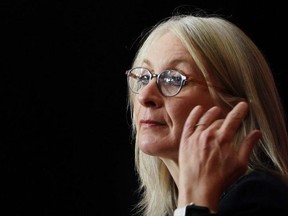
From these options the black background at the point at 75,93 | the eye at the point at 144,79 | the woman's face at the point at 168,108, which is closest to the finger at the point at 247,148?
the woman's face at the point at 168,108

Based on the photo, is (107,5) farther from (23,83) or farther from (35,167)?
(35,167)

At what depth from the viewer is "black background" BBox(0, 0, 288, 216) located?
7.98 feet

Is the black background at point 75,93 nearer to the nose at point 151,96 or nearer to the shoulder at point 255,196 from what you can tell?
the nose at point 151,96

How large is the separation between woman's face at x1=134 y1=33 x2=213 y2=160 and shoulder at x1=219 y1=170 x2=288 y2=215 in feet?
0.91

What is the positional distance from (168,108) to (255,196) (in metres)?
0.40

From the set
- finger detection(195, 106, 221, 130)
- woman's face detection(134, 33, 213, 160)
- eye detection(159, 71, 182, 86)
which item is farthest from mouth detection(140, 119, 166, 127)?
finger detection(195, 106, 221, 130)

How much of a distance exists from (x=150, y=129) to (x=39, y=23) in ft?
3.68

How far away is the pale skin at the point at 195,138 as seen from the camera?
1247 millimetres

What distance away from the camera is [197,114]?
51.6 inches

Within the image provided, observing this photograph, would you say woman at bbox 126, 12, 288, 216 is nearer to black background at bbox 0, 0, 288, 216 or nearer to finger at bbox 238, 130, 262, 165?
finger at bbox 238, 130, 262, 165

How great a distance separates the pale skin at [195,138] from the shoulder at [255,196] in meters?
0.03

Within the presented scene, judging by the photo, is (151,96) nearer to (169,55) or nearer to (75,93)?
(169,55)

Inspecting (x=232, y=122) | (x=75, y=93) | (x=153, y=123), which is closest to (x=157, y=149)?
(x=153, y=123)

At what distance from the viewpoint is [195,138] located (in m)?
1.28
